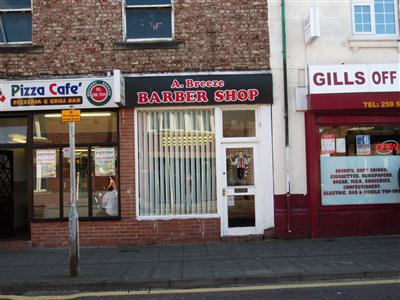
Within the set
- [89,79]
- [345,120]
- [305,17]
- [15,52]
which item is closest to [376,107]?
[345,120]

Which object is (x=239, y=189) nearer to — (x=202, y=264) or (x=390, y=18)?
(x=202, y=264)

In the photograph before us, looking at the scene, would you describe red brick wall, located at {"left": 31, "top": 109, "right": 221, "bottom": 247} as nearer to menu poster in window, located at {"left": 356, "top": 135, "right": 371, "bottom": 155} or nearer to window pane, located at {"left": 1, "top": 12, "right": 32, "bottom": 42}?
window pane, located at {"left": 1, "top": 12, "right": 32, "bottom": 42}

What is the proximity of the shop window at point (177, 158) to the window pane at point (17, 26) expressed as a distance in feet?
10.6

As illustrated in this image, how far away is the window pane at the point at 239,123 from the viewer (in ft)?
36.6

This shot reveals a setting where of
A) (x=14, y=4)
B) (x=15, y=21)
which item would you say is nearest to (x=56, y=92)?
(x=15, y=21)

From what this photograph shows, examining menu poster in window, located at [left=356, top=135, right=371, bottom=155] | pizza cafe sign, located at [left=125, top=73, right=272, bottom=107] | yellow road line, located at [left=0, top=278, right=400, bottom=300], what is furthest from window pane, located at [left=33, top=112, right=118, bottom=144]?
menu poster in window, located at [left=356, top=135, right=371, bottom=155]

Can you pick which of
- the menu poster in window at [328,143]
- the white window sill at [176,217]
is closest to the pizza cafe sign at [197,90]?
the menu poster in window at [328,143]

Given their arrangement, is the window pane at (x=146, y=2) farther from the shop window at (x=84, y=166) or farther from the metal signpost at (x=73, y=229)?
the metal signpost at (x=73, y=229)

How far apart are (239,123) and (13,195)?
6.05 meters

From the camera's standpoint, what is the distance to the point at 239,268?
8.24 meters

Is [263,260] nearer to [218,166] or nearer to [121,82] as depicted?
[218,166]

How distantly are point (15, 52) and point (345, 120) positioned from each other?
24.5 feet

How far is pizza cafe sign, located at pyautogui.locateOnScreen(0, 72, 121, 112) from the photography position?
10570 millimetres

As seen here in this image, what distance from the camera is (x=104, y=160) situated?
11.1 meters
